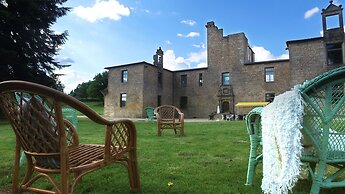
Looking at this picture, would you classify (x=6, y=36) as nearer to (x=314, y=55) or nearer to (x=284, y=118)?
(x=284, y=118)

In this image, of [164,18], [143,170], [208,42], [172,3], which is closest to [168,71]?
[208,42]

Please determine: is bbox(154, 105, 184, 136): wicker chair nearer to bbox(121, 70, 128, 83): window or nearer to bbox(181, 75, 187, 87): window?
bbox(121, 70, 128, 83): window

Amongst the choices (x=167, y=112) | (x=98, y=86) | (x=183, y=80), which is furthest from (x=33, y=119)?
(x=98, y=86)

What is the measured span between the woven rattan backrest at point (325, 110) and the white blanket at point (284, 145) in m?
0.11

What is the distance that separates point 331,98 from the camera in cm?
163

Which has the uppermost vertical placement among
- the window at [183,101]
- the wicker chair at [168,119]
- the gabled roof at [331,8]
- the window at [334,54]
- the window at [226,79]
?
the gabled roof at [331,8]

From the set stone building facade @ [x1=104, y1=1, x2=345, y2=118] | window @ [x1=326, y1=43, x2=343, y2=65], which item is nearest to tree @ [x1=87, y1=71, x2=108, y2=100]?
stone building facade @ [x1=104, y1=1, x2=345, y2=118]

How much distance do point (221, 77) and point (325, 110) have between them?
24.6m

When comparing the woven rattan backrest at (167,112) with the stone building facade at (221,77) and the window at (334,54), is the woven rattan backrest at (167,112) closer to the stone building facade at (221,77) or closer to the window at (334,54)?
the stone building facade at (221,77)

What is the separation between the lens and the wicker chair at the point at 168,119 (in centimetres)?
746

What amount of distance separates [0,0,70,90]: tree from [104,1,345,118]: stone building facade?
8687mm

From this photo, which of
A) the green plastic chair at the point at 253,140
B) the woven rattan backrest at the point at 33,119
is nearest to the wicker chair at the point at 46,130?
the woven rattan backrest at the point at 33,119

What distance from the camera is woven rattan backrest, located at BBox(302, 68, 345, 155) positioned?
1.62m

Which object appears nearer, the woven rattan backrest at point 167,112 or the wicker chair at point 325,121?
the wicker chair at point 325,121
